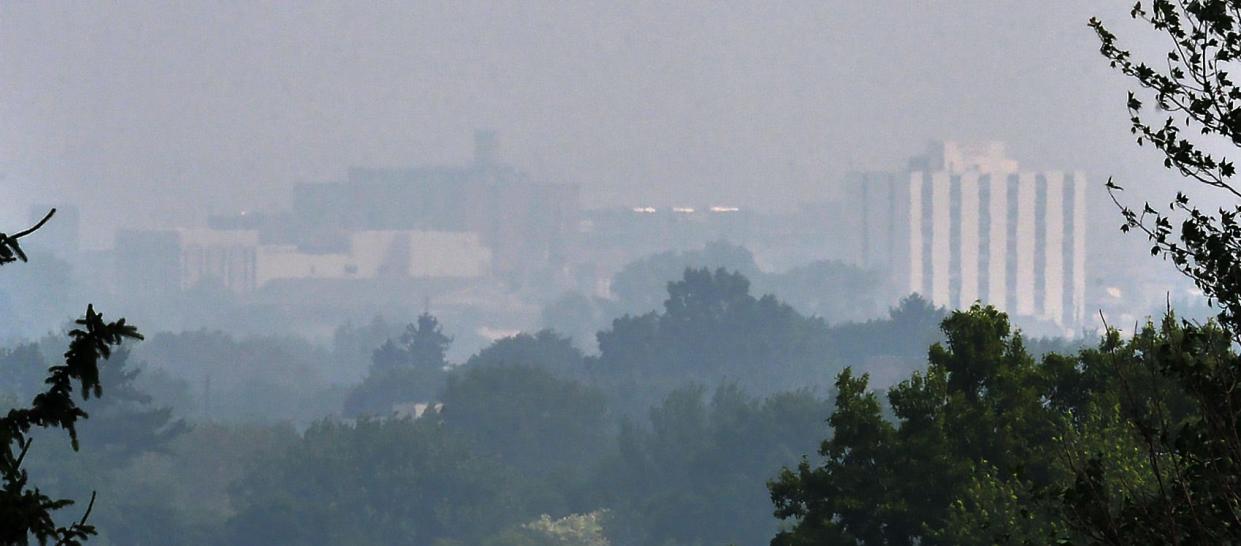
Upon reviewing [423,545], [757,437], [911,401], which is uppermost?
[911,401]

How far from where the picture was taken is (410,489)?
99.9 meters

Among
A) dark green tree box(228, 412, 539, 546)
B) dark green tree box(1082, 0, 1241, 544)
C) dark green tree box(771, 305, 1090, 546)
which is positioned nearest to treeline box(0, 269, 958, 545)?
dark green tree box(228, 412, 539, 546)

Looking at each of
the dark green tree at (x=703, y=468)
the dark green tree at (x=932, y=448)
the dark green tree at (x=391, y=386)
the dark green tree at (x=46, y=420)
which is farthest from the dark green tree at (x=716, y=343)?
the dark green tree at (x=46, y=420)

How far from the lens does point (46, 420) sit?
25.5ft

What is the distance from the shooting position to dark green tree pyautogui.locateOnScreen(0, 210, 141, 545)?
296 inches

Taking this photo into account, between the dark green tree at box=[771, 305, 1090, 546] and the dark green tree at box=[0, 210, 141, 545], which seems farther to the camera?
the dark green tree at box=[771, 305, 1090, 546]

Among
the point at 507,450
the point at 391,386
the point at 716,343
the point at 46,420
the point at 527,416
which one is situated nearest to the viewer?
the point at 46,420

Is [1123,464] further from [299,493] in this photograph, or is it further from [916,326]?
[916,326]

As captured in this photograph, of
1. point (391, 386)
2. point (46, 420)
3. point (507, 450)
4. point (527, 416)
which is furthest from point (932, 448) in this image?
point (391, 386)

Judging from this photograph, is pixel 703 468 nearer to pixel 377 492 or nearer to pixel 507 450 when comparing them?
pixel 377 492

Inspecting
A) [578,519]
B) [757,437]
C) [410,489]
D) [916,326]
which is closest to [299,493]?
[410,489]

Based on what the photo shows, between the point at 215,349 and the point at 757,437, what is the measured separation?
109 meters

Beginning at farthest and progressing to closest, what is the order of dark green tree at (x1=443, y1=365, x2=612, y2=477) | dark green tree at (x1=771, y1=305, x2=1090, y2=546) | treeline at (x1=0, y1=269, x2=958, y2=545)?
dark green tree at (x1=443, y1=365, x2=612, y2=477)
treeline at (x1=0, y1=269, x2=958, y2=545)
dark green tree at (x1=771, y1=305, x2=1090, y2=546)

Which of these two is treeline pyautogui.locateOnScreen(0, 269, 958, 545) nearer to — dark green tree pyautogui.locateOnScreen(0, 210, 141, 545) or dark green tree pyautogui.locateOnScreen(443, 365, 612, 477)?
dark green tree pyautogui.locateOnScreen(443, 365, 612, 477)
